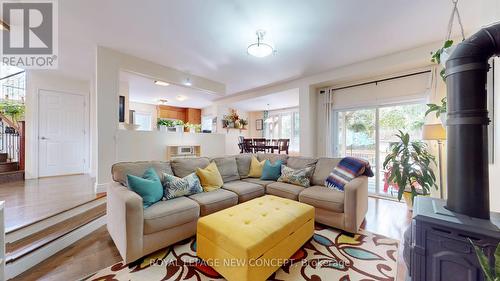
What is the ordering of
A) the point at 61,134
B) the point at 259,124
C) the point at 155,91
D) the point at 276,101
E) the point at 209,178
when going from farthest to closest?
the point at 259,124
the point at 276,101
the point at 155,91
the point at 61,134
the point at 209,178

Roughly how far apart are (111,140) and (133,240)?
2.29 m

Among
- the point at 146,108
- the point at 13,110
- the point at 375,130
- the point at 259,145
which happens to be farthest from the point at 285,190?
the point at 146,108

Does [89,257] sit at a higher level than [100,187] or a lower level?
lower

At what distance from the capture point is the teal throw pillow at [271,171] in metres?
3.33

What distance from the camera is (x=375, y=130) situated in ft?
13.6

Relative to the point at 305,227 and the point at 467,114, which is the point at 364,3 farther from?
the point at 305,227

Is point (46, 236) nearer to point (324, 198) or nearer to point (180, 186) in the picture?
point (180, 186)

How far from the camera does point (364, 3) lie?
7.14ft

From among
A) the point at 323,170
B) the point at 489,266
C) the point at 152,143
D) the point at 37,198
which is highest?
the point at 152,143

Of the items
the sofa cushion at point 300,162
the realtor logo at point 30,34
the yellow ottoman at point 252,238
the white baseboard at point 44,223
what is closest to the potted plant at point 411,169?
the sofa cushion at point 300,162

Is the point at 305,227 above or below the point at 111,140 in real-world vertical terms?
below

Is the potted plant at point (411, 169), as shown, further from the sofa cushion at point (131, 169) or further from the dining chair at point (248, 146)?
the dining chair at point (248, 146)

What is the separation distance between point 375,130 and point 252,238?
3.82m

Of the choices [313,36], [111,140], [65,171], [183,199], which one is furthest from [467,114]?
[65,171]
